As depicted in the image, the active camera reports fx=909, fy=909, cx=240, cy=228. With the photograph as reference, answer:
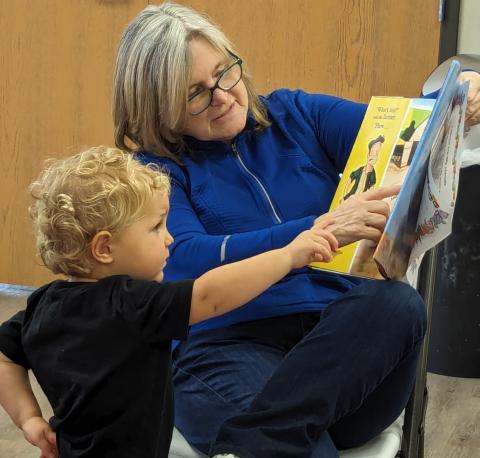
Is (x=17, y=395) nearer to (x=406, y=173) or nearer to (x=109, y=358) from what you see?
(x=109, y=358)

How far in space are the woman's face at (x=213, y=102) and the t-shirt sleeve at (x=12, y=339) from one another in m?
0.44

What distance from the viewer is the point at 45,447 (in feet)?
3.94

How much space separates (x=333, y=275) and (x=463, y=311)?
1.16 meters

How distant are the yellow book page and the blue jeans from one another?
0.35ft

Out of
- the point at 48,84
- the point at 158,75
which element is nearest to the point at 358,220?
the point at 158,75

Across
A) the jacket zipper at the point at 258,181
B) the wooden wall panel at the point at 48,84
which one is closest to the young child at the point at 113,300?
the jacket zipper at the point at 258,181

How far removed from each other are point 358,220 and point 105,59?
1.93m

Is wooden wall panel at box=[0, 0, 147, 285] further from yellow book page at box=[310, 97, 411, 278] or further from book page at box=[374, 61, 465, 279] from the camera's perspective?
book page at box=[374, 61, 465, 279]

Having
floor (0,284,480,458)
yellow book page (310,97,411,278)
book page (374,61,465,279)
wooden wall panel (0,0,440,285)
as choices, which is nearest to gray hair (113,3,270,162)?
yellow book page (310,97,411,278)

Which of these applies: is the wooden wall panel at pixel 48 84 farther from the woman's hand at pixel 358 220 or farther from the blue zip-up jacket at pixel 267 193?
the woman's hand at pixel 358 220

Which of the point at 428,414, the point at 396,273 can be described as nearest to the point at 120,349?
the point at 396,273

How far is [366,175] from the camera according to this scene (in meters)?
1.35

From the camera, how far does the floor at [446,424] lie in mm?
2127

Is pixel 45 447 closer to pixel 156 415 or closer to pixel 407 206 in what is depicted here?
pixel 156 415
